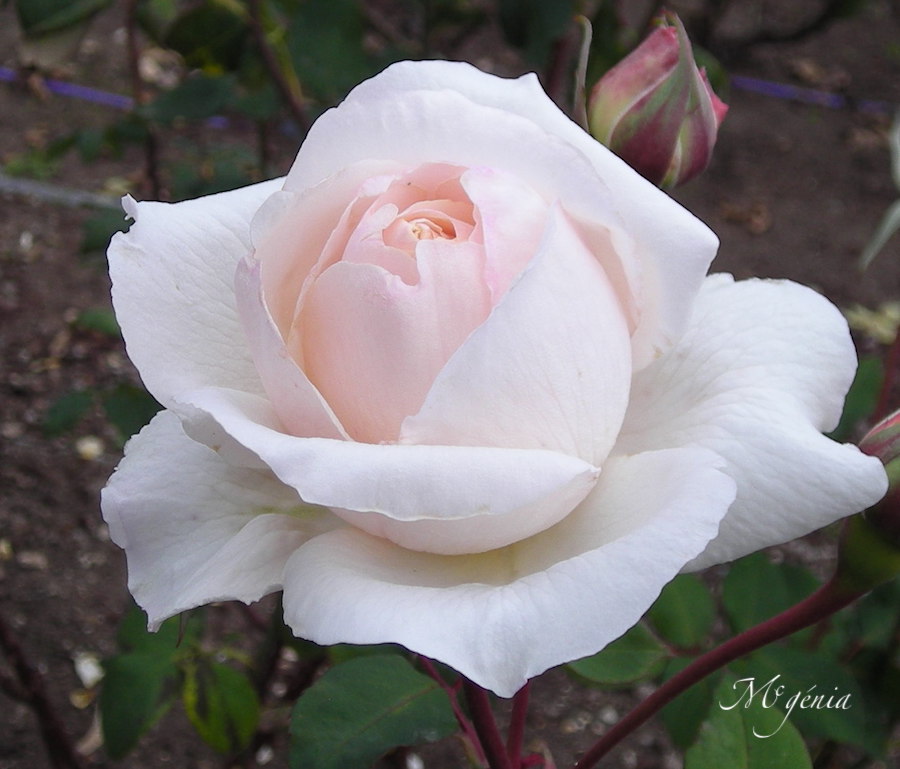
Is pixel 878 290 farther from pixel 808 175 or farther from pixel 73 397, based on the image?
pixel 73 397

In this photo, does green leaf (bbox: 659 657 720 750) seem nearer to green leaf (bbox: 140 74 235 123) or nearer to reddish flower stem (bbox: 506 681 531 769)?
reddish flower stem (bbox: 506 681 531 769)

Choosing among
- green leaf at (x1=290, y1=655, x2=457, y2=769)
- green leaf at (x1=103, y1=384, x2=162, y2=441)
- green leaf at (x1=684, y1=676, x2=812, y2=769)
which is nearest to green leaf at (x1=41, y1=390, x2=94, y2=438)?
green leaf at (x1=103, y1=384, x2=162, y2=441)

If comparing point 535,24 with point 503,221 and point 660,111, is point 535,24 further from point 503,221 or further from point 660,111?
point 503,221

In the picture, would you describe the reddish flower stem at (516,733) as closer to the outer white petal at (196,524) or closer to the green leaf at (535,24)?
the outer white petal at (196,524)

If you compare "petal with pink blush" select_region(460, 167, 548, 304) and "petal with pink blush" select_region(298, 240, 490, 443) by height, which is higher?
"petal with pink blush" select_region(460, 167, 548, 304)

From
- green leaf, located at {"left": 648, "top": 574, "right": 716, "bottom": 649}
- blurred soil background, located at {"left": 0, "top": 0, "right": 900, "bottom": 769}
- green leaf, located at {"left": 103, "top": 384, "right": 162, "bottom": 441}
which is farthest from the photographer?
blurred soil background, located at {"left": 0, "top": 0, "right": 900, "bottom": 769}

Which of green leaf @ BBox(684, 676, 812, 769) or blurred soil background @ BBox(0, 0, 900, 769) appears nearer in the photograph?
green leaf @ BBox(684, 676, 812, 769)

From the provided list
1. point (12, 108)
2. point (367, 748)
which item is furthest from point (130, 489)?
point (12, 108)
